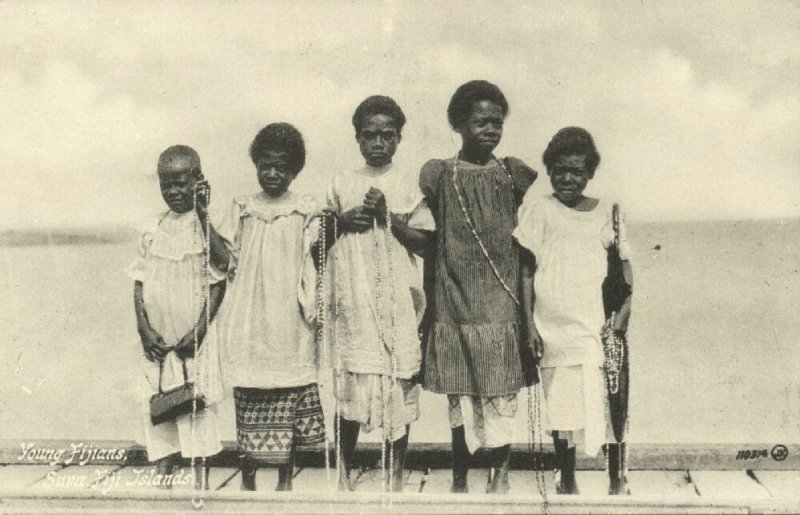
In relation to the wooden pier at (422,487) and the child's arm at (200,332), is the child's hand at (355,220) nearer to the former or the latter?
the child's arm at (200,332)

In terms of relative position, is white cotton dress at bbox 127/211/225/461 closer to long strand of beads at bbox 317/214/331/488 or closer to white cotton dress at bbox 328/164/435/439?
long strand of beads at bbox 317/214/331/488

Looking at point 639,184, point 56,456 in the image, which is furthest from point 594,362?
point 56,456

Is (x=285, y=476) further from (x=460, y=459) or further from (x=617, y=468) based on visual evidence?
(x=617, y=468)

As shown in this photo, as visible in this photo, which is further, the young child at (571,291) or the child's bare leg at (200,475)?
the child's bare leg at (200,475)

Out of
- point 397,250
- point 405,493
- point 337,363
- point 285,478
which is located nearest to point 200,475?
point 285,478

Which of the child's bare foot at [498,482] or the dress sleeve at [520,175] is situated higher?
the dress sleeve at [520,175]

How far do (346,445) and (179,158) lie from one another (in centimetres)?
144

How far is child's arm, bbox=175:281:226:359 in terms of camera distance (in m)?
3.46

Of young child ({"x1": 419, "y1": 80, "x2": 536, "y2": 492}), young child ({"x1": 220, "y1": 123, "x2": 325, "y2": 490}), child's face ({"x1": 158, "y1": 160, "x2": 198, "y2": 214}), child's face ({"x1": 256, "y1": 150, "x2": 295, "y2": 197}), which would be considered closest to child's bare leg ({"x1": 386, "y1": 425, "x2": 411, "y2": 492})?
young child ({"x1": 419, "y1": 80, "x2": 536, "y2": 492})

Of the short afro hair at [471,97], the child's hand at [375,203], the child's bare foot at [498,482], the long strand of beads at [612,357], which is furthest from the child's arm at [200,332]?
the long strand of beads at [612,357]

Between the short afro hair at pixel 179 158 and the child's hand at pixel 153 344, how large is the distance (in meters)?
0.72

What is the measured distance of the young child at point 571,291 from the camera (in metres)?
3.27

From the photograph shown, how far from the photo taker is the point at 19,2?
4250 mm

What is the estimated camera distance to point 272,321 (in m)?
3.36
